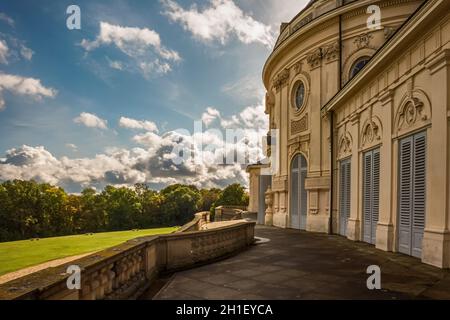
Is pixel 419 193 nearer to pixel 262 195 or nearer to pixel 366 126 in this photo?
pixel 366 126

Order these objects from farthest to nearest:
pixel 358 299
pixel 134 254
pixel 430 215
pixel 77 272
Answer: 1. pixel 430 215
2. pixel 134 254
3. pixel 358 299
4. pixel 77 272

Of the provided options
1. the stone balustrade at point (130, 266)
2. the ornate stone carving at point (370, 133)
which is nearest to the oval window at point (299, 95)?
the ornate stone carving at point (370, 133)

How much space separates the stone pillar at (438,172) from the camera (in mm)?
7992

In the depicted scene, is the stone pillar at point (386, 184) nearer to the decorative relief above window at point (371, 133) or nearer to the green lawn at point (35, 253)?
the decorative relief above window at point (371, 133)

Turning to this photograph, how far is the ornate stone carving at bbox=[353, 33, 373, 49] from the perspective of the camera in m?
17.4

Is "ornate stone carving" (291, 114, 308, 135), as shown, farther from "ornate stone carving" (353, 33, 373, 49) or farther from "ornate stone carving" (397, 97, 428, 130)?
"ornate stone carving" (397, 97, 428, 130)

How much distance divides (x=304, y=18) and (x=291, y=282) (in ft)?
59.1

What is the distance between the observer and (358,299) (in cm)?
562

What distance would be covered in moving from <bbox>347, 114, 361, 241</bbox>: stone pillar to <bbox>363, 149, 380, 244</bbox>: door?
1.41 ft

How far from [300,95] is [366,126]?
8.07 meters

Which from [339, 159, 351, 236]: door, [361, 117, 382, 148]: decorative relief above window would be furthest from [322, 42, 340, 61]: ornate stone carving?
[361, 117, 382, 148]: decorative relief above window

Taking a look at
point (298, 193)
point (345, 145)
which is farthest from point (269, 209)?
point (345, 145)
